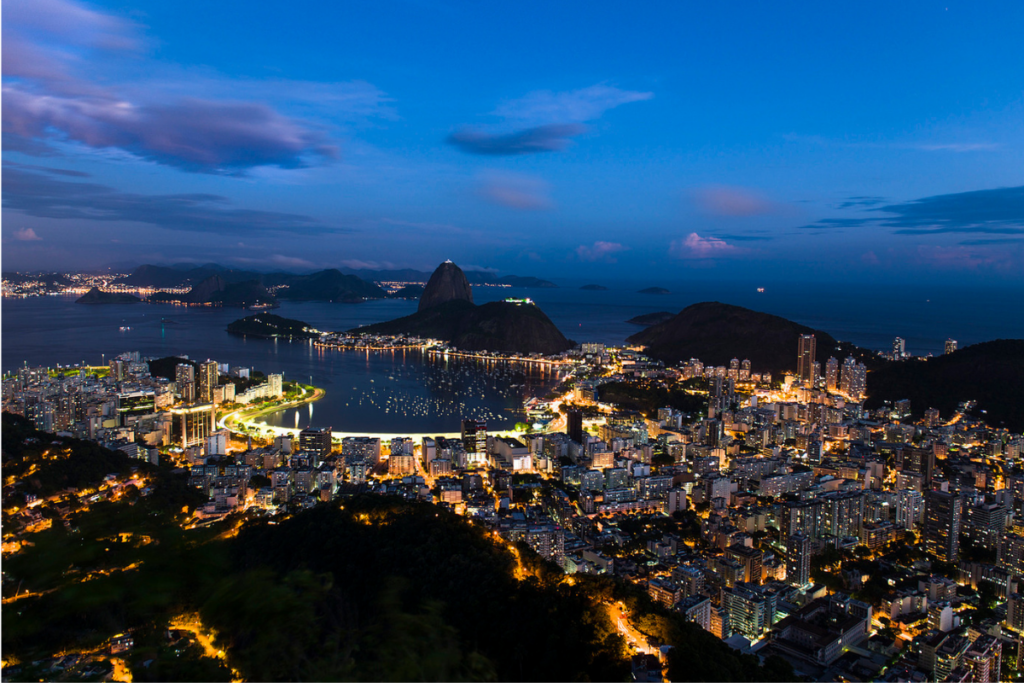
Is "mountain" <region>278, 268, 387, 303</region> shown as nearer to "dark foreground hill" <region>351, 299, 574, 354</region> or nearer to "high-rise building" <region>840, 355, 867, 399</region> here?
"dark foreground hill" <region>351, 299, 574, 354</region>

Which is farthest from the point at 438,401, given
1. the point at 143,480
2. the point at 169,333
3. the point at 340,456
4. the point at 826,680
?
the point at 169,333

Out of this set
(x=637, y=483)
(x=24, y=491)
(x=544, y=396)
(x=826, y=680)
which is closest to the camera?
(x=826, y=680)

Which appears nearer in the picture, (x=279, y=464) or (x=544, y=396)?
(x=279, y=464)

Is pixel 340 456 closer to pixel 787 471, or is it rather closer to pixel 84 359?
pixel 787 471

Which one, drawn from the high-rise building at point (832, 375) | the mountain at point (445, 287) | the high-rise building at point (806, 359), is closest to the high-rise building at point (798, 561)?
the high-rise building at point (832, 375)

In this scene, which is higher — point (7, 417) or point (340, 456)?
point (7, 417)

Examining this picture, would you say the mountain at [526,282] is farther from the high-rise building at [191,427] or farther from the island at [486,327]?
the high-rise building at [191,427]
